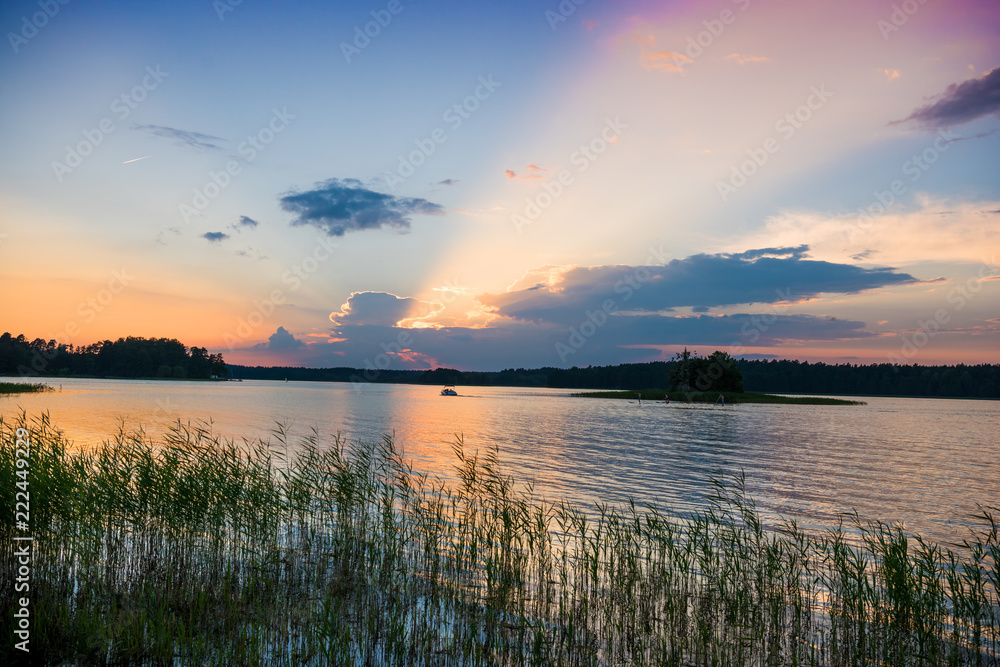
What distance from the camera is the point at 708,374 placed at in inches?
5910

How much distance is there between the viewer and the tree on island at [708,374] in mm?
149250

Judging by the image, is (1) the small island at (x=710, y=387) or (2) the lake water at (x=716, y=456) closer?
(2) the lake water at (x=716, y=456)

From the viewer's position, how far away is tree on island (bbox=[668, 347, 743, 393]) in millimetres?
149250

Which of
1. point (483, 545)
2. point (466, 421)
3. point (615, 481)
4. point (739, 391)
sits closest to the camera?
point (483, 545)

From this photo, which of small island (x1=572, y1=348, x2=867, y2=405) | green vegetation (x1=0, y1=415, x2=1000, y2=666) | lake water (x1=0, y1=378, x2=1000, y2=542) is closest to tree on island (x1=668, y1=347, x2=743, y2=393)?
small island (x1=572, y1=348, x2=867, y2=405)

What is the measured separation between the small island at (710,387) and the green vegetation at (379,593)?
130583mm

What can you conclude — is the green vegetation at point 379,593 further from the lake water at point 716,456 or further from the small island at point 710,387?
the small island at point 710,387

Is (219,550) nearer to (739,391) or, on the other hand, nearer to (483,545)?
(483,545)

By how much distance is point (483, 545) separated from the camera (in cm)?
1531

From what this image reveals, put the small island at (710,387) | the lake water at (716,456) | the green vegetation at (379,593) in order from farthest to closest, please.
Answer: the small island at (710,387), the lake water at (716,456), the green vegetation at (379,593)

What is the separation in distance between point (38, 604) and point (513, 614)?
9020mm

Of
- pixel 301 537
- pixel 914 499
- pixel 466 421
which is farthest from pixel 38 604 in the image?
pixel 466 421

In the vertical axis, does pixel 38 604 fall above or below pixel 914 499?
above

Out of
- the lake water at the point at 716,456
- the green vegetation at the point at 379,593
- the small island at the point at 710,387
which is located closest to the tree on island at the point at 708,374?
the small island at the point at 710,387
